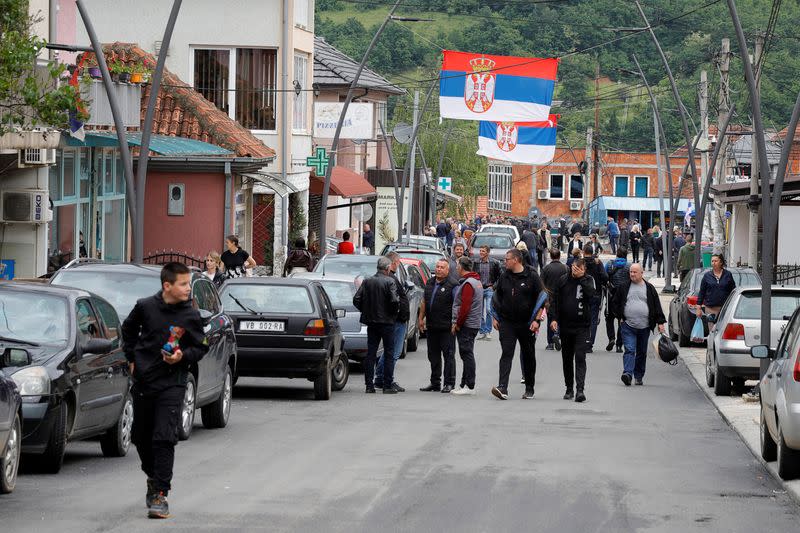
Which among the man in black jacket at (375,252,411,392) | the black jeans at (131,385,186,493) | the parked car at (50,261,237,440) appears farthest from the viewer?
the man in black jacket at (375,252,411,392)

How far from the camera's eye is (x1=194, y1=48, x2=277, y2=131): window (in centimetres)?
3853

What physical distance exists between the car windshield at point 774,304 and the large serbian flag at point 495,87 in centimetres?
1944

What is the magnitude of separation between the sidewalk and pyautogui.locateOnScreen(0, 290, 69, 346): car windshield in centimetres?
587

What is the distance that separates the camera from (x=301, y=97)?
40531 mm

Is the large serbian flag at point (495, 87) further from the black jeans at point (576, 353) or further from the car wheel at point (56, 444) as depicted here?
the car wheel at point (56, 444)

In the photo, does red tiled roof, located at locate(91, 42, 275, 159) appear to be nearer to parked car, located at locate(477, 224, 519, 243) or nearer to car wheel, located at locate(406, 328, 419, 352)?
car wheel, located at locate(406, 328, 419, 352)

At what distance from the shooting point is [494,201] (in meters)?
125

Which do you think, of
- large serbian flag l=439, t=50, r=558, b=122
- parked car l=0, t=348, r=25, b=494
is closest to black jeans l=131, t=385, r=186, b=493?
parked car l=0, t=348, r=25, b=494

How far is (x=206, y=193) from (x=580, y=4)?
58.0 m

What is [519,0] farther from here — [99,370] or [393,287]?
[99,370]

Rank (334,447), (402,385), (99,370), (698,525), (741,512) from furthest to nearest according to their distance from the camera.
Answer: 1. (402,385)
2. (334,447)
3. (99,370)
4. (741,512)
5. (698,525)

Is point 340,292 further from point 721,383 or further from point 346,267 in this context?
point 721,383

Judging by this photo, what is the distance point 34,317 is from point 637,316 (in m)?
10.8

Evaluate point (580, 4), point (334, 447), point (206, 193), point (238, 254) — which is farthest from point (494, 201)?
point (334, 447)
